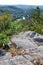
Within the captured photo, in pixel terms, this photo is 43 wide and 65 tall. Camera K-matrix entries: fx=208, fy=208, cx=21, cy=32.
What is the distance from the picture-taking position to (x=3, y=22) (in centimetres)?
3284

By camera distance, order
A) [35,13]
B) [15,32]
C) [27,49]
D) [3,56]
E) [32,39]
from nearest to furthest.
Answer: [3,56]
[27,49]
[32,39]
[15,32]
[35,13]

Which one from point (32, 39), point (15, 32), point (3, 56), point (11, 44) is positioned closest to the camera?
point (3, 56)

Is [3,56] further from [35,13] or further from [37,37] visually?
[35,13]

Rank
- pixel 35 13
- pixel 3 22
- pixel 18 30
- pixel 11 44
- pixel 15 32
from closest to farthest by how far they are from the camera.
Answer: pixel 11 44 → pixel 3 22 → pixel 15 32 → pixel 18 30 → pixel 35 13

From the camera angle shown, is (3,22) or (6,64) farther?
(3,22)

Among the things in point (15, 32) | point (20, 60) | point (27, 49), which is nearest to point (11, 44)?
point (27, 49)

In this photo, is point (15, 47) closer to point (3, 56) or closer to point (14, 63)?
point (3, 56)

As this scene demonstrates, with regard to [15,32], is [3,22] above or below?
above

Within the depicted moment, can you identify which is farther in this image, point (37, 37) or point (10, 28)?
point (10, 28)

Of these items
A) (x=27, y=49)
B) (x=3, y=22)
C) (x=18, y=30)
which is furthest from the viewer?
(x=18, y=30)

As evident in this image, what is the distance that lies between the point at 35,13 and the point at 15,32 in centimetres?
1156

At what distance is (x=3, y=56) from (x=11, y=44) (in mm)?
4910

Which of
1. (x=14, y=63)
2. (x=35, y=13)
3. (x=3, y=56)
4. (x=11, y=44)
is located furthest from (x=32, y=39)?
(x=35, y=13)

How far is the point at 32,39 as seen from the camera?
29.1m
